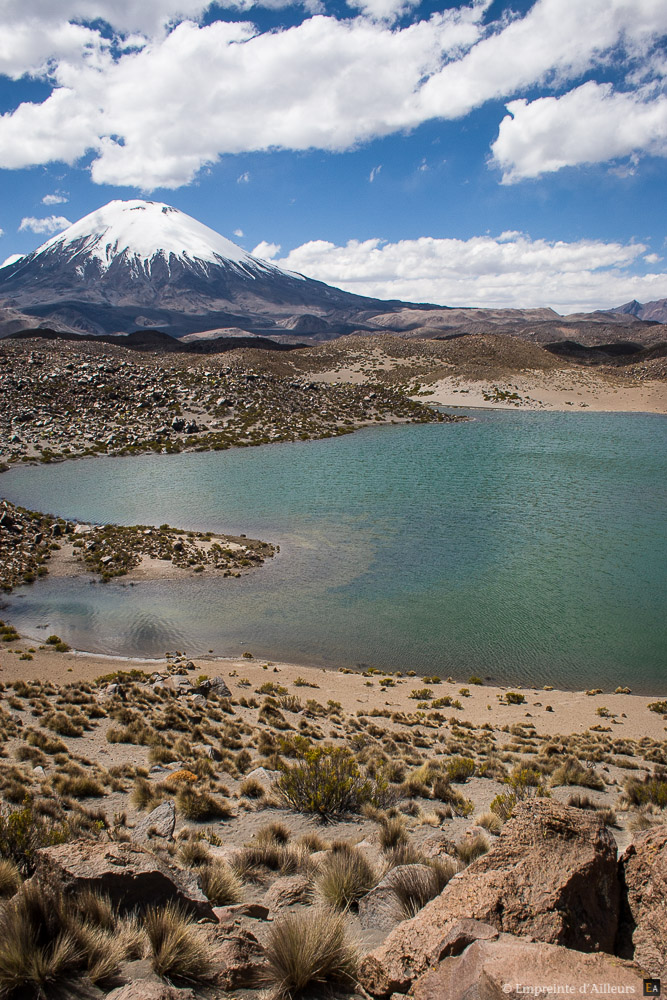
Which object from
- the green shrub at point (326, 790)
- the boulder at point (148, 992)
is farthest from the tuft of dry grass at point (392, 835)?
the boulder at point (148, 992)

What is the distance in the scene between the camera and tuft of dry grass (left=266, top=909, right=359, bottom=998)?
12.9 ft

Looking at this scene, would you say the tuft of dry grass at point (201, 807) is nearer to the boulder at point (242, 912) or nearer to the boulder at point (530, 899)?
the boulder at point (242, 912)

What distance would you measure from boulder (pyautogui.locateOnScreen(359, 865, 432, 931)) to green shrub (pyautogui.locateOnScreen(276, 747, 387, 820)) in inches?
113

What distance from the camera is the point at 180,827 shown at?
7.76 meters

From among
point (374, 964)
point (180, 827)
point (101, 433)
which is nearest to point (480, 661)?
point (180, 827)

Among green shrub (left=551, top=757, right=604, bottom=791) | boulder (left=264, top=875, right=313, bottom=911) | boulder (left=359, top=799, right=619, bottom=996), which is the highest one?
boulder (left=359, top=799, right=619, bottom=996)

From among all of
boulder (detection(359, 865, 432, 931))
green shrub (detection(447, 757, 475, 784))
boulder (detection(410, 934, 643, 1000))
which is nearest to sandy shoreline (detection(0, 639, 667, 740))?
green shrub (detection(447, 757, 475, 784))

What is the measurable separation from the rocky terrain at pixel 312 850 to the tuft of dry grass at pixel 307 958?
2 cm

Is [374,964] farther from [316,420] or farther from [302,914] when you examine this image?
A: [316,420]

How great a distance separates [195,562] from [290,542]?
477 cm

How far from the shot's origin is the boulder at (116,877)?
181 inches

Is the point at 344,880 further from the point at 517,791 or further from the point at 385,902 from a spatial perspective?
the point at 517,791

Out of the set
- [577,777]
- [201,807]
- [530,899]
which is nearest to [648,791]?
[577,777]

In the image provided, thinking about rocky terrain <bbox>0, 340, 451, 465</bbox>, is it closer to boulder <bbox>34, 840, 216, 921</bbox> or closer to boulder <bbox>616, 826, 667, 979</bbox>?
boulder <bbox>34, 840, 216, 921</bbox>
